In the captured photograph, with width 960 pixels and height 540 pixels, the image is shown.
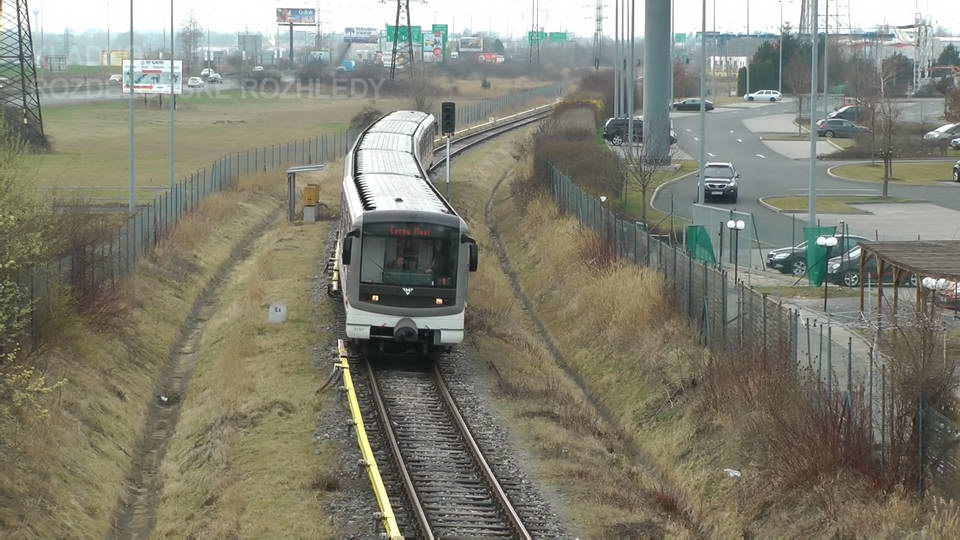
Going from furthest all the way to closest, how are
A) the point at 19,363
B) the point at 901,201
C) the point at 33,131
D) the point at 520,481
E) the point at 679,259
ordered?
the point at 33,131, the point at 901,201, the point at 679,259, the point at 19,363, the point at 520,481

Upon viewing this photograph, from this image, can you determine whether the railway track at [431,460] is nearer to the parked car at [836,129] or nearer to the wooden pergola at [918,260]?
the wooden pergola at [918,260]

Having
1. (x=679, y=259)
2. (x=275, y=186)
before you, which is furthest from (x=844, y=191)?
(x=679, y=259)

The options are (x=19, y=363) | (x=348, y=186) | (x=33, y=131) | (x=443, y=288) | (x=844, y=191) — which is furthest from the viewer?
(x=33, y=131)

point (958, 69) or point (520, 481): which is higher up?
point (958, 69)

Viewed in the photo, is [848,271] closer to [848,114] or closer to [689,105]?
[848,114]

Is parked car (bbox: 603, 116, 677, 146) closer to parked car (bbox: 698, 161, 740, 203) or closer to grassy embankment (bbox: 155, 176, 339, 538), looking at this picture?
parked car (bbox: 698, 161, 740, 203)

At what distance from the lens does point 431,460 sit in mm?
19016

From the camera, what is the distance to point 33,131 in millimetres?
69438

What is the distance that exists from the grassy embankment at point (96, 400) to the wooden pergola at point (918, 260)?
12.2 meters

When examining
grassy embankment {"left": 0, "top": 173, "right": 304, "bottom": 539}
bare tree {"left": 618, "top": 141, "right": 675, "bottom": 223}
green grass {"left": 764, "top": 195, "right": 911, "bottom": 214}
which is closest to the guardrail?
grassy embankment {"left": 0, "top": 173, "right": 304, "bottom": 539}

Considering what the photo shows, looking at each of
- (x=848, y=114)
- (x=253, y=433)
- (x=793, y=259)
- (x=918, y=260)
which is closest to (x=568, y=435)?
(x=253, y=433)

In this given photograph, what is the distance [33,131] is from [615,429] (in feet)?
175

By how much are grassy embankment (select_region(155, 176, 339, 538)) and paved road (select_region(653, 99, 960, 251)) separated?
14223 millimetres

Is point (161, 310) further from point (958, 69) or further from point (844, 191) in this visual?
point (958, 69)
